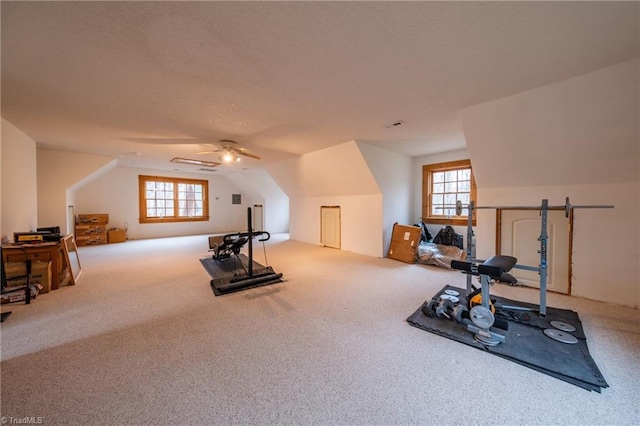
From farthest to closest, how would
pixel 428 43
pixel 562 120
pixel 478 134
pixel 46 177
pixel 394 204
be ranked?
pixel 394 204, pixel 46 177, pixel 478 134, pixel 562 120, pixel 428 43

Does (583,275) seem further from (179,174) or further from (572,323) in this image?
(179,174)

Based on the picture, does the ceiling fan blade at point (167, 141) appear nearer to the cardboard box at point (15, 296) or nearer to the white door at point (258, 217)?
the cardboard box at point (15, 296)

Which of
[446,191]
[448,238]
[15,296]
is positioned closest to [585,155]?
[448,238]

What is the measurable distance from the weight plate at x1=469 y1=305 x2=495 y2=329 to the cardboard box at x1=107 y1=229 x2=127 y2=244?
9136mm

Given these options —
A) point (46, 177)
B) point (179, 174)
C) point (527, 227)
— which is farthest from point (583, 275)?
point (179, 174)

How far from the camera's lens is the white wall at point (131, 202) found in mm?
7074

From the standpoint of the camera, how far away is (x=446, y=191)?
5.67m

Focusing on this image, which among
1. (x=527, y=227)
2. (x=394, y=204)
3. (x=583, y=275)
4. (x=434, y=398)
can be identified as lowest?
(x=434, y=398)

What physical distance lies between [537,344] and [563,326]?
1.81 ft

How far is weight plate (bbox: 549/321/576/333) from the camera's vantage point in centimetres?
Answer: 221

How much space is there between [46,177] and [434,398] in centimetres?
804

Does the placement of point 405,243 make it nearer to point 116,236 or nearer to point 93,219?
point 116,236

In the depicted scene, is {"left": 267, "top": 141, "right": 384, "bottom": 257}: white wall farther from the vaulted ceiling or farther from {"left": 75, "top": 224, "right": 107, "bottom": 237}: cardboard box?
{"left": 75, "top": 224, "right": 107, "bottom": 237}: cardboard box

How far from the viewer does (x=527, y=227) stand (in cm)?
350
